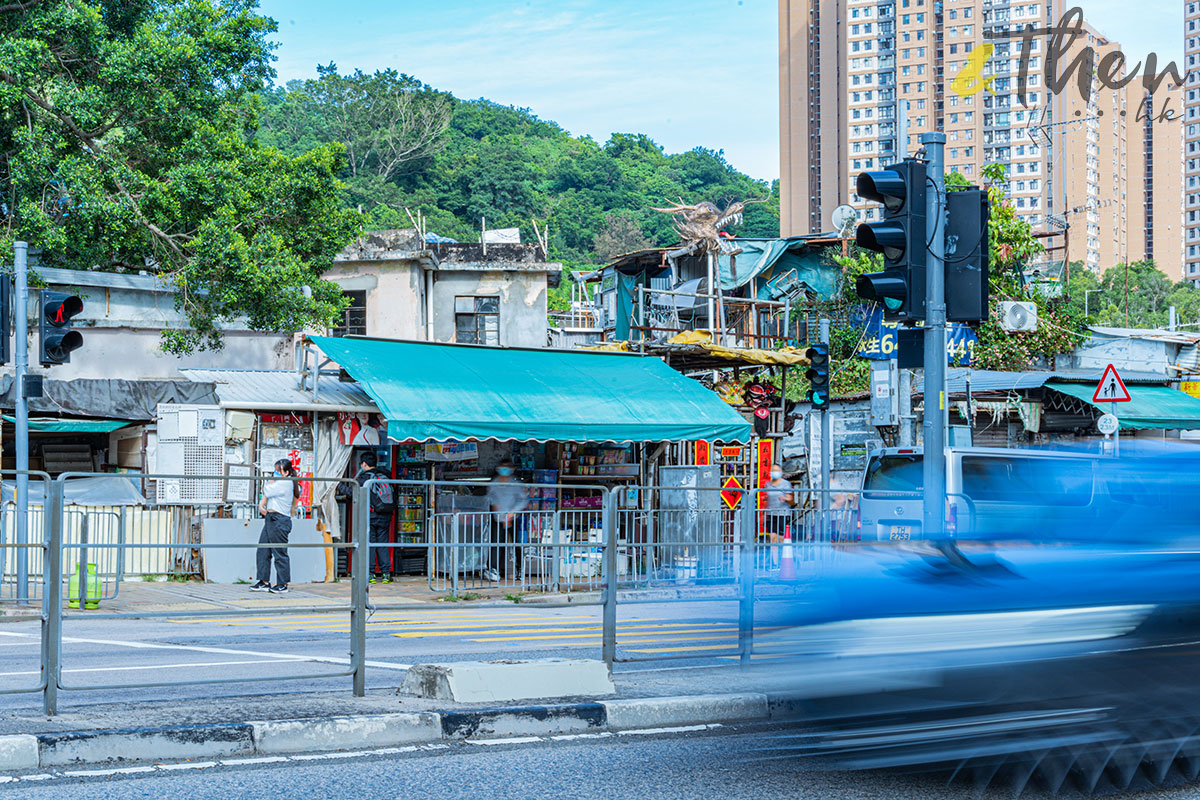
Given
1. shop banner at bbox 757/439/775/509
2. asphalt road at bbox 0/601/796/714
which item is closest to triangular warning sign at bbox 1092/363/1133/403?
shop banner at bbox 757/439/775/509

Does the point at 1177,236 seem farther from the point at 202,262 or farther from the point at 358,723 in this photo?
the point at 358,723

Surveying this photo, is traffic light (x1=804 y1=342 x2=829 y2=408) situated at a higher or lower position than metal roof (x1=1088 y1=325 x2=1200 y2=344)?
lower

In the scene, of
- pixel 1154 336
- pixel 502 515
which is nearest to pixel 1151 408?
pixel 1154 336

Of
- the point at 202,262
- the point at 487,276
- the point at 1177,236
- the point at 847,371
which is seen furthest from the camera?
the point at 1177,236

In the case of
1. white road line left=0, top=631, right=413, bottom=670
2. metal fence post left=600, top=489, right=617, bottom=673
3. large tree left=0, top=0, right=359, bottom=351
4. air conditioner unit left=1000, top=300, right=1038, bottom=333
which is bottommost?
white road line left=0, top=631, right=413, bottom=670

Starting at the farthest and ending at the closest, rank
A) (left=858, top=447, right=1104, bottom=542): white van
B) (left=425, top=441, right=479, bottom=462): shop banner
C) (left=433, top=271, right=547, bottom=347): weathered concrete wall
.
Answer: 1. (left=433, top=271, right=547, bottom=347): weathered concrete wall
2. (left=425, top=441, right=479, bottom=462): shop banner
3. (left=858, top=447, right=1104, bottom=542): white van

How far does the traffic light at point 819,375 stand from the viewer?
17.6 metres

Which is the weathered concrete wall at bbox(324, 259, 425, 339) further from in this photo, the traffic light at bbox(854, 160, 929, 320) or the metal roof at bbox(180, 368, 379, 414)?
the traffic light at bbox(854, 160, 929, 320)

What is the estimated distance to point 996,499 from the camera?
7.37 meters

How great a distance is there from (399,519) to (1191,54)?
126234 mm

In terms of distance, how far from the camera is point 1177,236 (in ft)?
382

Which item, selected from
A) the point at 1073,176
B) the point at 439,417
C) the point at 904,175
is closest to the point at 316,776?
the point at 904,175

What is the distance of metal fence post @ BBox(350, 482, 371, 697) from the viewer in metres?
6.98

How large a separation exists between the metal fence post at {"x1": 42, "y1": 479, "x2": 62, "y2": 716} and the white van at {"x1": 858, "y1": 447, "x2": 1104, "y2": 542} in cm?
431
